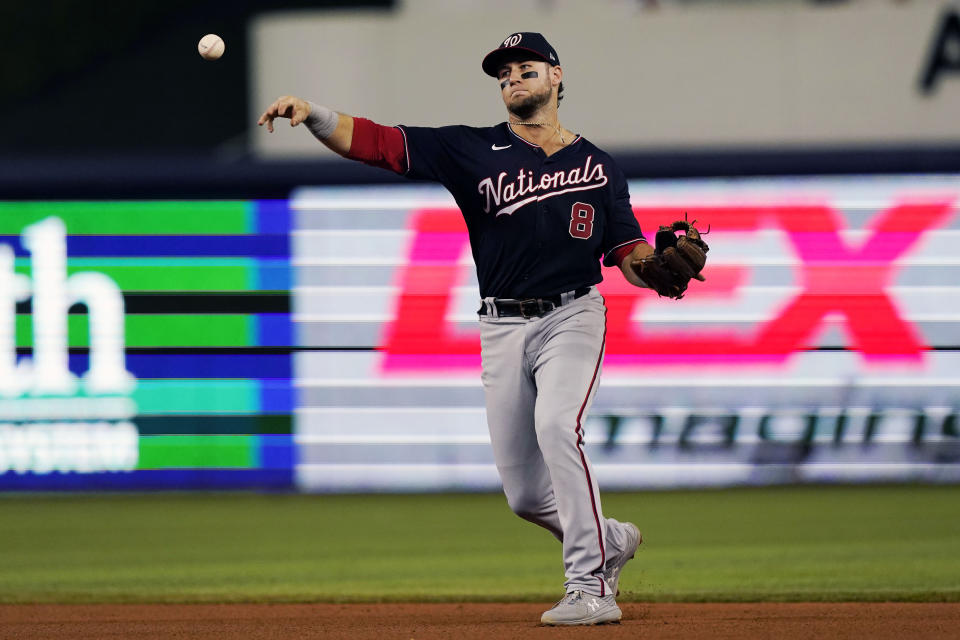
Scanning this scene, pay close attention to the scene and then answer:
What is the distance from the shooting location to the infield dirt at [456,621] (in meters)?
4.69

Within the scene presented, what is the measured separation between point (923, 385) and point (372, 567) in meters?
3.98

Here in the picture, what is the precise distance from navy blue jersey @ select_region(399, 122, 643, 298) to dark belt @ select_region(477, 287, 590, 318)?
2 cm

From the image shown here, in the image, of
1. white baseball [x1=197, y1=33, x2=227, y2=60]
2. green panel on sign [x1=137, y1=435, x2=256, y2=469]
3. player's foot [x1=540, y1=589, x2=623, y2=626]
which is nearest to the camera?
player's foot [x1=540, y1=589, x2=623, y2=626]

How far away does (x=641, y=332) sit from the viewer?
30.4 ft

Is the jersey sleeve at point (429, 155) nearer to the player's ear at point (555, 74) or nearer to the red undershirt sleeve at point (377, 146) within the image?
the red undershirt sleeve at point (377, 146)

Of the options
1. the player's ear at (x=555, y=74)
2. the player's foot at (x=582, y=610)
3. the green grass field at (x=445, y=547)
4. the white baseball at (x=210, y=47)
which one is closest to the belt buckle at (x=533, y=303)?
the player's ear at (x=555, y=74)

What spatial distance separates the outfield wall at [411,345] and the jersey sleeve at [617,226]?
14.0ft

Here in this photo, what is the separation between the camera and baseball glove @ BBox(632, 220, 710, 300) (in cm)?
468

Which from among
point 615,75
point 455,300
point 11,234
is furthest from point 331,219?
point 615,75

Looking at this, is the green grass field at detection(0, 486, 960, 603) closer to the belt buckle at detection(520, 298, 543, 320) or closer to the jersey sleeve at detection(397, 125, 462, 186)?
the belt buckle at detection(520, 298, 543, 320)

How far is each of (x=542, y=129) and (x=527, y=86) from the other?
0.16 m

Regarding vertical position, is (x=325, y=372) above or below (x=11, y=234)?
below

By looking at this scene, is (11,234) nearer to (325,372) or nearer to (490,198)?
(325,372)

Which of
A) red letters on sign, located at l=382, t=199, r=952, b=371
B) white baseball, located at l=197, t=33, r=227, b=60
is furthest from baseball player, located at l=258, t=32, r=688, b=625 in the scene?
red letters on sign, located at l=382, t=199, r=952, b=371
